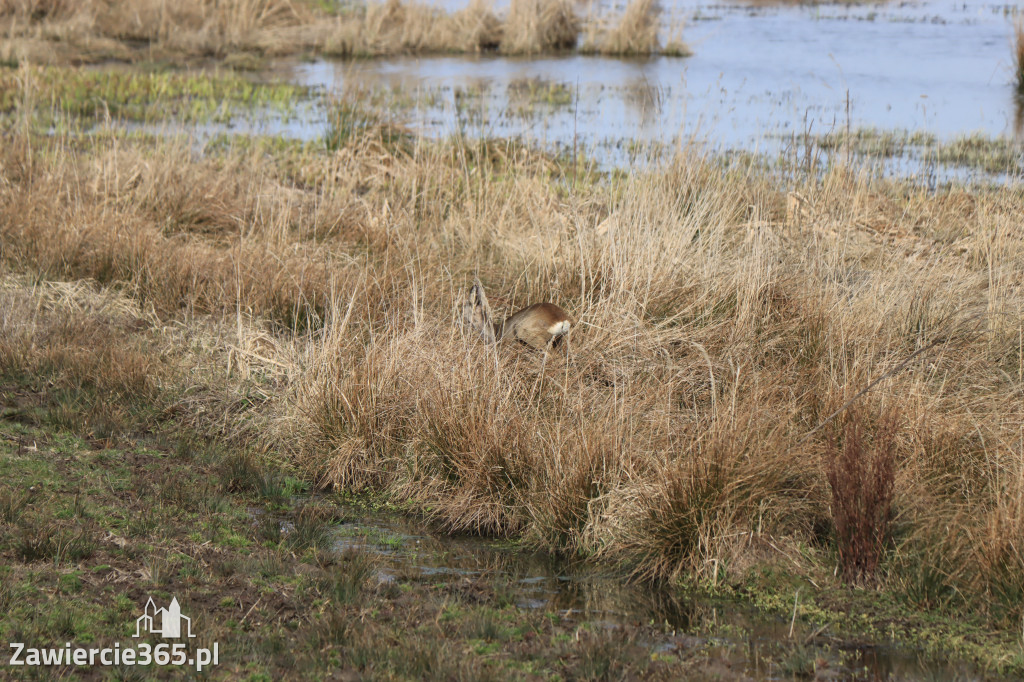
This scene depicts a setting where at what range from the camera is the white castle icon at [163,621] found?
324 centimetres

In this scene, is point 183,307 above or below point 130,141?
below

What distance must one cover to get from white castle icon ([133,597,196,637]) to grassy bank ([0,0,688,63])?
66.5 ft

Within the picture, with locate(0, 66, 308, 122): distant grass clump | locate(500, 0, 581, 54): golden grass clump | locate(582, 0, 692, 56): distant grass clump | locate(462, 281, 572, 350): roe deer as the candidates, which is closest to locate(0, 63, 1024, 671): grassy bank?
locate(462, 281, 572, 350): roe deer

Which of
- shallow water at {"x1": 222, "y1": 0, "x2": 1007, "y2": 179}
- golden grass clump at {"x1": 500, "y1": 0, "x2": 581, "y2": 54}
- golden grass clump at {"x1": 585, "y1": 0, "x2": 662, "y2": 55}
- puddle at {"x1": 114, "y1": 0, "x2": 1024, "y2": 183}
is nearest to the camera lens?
puddle at {"x1": 114, "y1": 0, "x2": 1024, "y2": 183}

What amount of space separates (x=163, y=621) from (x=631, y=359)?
2.87 m

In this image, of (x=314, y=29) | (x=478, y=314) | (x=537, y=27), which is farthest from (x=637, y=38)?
(x=478, y=314)

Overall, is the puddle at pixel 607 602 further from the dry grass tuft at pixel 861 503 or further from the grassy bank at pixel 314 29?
the grassy bank at pixel 314 29

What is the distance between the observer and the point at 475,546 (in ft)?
14.1

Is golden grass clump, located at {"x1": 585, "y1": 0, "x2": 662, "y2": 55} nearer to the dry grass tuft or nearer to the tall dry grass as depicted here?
the tall dry grass

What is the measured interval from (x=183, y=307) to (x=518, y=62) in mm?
16732

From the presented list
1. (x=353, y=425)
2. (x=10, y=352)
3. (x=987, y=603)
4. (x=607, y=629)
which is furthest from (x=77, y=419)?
(x=987, y=603)

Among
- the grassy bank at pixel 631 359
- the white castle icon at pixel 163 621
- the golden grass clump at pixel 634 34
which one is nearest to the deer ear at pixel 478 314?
the grassy bank at pixel 631 359

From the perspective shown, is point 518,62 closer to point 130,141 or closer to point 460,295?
point 130,141

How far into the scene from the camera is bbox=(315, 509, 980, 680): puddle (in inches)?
134
